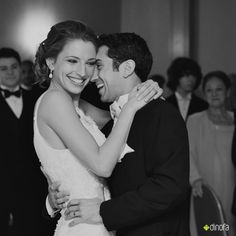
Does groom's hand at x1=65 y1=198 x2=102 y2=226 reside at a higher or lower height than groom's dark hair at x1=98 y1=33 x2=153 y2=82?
lower

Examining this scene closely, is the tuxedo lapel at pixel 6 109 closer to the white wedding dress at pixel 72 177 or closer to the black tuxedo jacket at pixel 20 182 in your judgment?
the black tuxedo jacket at pixel 20 182

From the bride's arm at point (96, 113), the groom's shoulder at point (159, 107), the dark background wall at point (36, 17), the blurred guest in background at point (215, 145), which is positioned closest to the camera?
the groom's shoulder at point (159, 107)

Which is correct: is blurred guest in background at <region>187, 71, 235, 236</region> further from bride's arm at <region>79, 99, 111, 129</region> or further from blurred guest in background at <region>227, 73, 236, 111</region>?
bride's arm at <region>79, 99, 111, 129</region>

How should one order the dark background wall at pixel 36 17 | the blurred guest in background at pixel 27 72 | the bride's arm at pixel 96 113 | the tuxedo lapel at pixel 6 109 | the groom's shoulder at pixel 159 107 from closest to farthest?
1. the groom's shoulder at pixel 159 107
2. the bride's arm at pixel 96 113
3. the tuxedo lapel at pixel 6 109
4. the blurred guest in background at pixel 27 72
5. the dark background wall at pixel 36 17

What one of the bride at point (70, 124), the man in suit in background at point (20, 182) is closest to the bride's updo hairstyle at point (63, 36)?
the bride at point (70, 124)

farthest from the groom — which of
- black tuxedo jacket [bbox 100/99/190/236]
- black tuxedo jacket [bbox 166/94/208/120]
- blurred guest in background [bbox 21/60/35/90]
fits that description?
blurred guest in background [bbox 21/60/35/90]

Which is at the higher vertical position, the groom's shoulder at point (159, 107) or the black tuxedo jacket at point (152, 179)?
the groom's shoulder at point (159, 107)

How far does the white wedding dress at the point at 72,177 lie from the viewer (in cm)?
203

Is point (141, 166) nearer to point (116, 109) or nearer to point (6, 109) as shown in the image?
point (116, 109)

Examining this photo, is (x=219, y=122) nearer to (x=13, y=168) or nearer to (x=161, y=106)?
(x=13, y=168)

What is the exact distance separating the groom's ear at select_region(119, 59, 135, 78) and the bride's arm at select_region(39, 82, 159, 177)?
0.20 m

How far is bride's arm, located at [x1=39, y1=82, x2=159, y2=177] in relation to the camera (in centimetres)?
188

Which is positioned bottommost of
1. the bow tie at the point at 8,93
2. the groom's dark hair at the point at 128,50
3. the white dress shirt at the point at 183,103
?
the white dress shirt at the point at 183,103

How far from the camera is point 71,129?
195 cm
